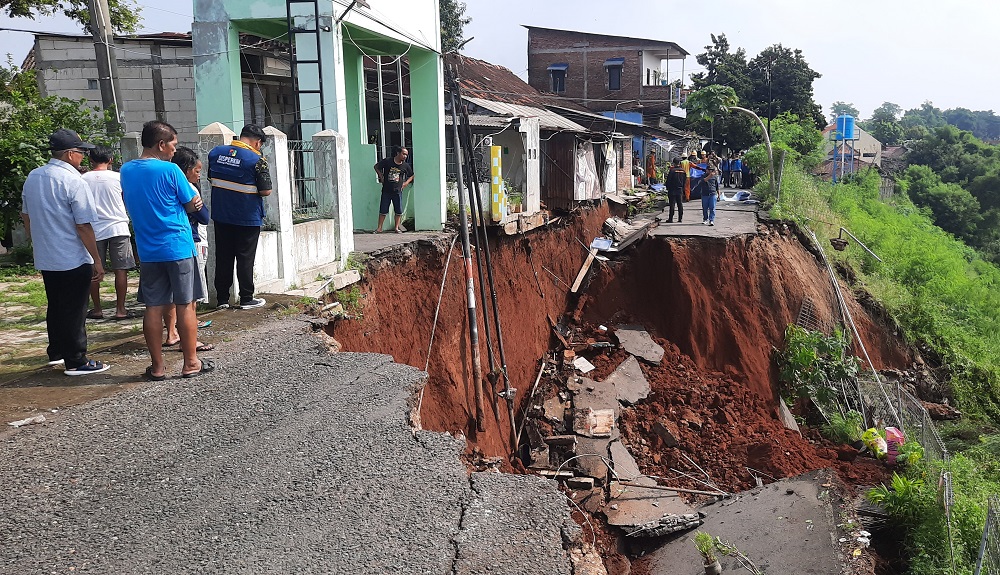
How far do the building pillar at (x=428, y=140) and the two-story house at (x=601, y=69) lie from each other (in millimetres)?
23500

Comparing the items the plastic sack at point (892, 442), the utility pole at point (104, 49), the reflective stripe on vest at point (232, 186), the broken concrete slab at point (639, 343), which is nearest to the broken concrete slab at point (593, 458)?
the broken concrete slab at point (639, 343)

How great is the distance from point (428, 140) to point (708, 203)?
7.13 metres

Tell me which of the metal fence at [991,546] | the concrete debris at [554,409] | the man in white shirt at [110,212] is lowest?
the concrete debris at [554,409]

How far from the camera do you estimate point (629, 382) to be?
12.5 m

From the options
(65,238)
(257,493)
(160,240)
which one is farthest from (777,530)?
(65,238)

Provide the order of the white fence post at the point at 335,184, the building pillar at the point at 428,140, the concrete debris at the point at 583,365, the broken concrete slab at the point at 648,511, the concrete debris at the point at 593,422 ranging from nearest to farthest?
1. the white fence post at the point at 335,184
2. the broken concrete slab at the point at 648,511
3. the concrete debris at the point at 593,422
4. the building pillar at the point at 428,140
5. the concrete debris at the point at 583,365

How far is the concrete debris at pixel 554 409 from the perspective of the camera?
11.4 m

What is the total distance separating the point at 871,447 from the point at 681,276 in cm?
494

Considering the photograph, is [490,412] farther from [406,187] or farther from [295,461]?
[295,461]

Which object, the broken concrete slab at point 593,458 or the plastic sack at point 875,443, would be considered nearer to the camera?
the broken concrete slab at point 593,458

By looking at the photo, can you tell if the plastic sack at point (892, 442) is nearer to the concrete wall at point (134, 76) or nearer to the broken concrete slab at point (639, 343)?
the broken concrete slab at point (639, 343)

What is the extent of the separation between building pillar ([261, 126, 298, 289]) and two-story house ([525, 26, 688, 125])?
2850 cm

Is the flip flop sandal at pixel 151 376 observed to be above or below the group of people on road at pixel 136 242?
below

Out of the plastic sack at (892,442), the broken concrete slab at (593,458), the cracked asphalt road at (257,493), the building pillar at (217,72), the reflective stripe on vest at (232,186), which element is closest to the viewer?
the cracked asphalt road at (257,493)
